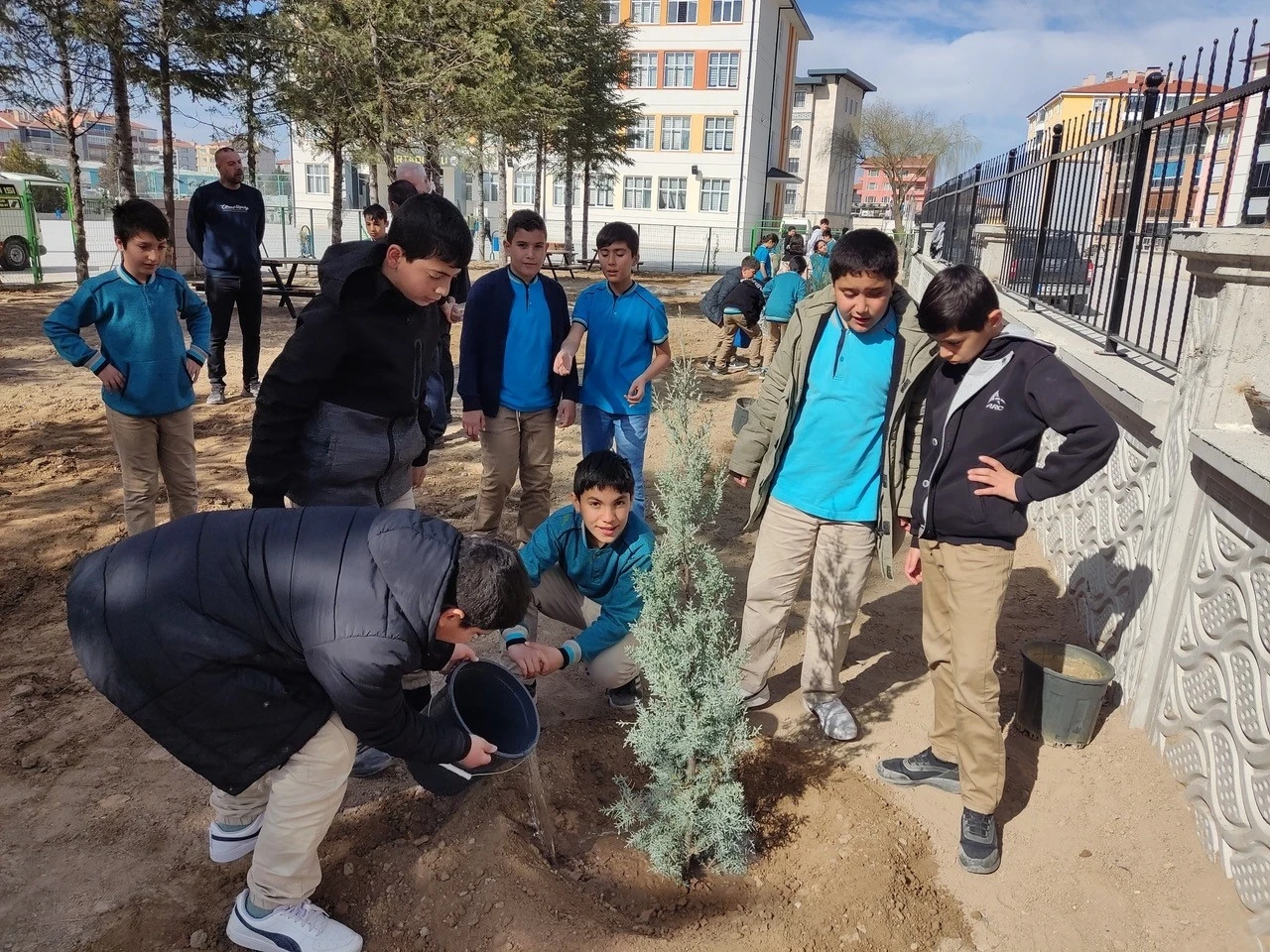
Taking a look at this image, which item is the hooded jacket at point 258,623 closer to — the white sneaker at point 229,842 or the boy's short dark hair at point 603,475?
the white sneaker at point 229,842

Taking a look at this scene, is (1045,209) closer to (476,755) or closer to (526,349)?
(526,349)

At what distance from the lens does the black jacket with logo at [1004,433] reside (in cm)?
251

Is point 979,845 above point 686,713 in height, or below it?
below

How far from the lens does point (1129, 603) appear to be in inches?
146

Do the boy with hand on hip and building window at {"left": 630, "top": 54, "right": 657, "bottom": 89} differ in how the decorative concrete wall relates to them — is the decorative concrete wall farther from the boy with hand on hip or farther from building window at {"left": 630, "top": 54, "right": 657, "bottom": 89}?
building window at {"left": 630, "top": 54, "right": 657, "bottom": 89}

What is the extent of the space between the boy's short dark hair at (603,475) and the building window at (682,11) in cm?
4379

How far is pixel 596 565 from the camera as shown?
3.31 metres

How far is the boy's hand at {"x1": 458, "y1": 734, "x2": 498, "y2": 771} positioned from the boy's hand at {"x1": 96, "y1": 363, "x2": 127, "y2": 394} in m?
2.76

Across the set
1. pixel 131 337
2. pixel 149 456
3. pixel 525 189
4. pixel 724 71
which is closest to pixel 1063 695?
pixel 149 456

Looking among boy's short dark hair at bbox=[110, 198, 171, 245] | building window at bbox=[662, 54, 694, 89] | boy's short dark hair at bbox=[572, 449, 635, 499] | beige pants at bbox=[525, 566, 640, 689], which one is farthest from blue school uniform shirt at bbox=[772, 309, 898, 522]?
building window at bbox=[662, 54, 694, 89]

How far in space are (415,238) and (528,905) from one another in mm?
1966

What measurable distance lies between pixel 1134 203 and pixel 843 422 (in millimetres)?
2702

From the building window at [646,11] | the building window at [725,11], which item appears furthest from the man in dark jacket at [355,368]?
the building window at [646,11]

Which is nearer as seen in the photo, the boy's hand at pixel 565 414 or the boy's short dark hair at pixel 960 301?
the boy's short dark hair at pixel 960 301
